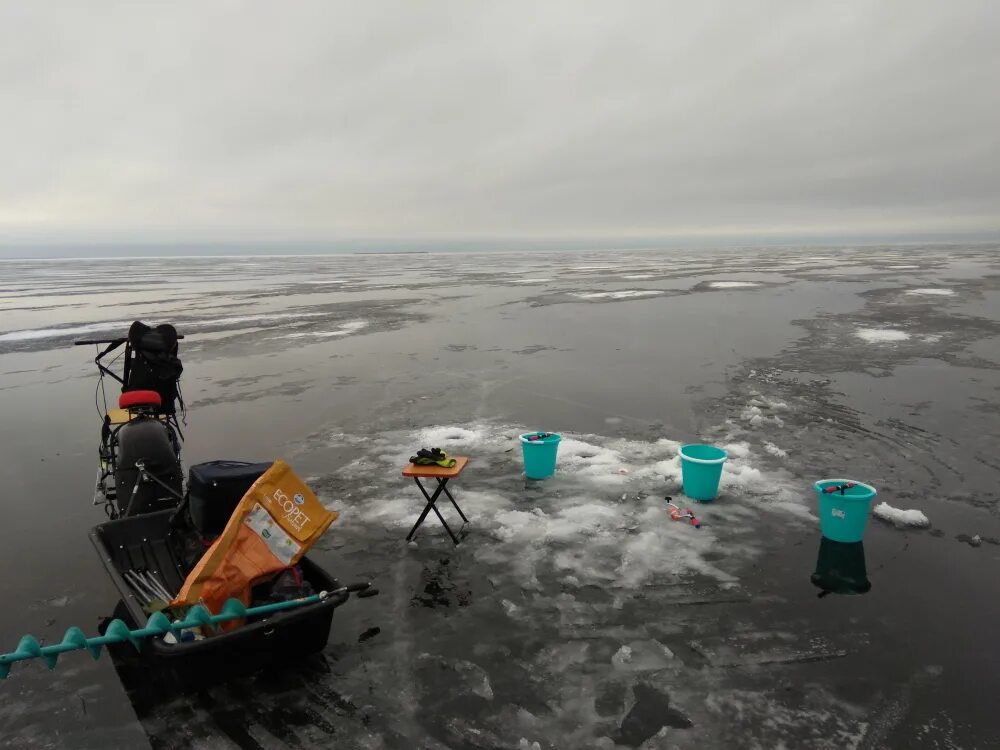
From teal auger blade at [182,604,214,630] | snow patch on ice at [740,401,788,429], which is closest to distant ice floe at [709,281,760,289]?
snow patch on ice at [740,401,788,429]

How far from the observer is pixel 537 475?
284 inches

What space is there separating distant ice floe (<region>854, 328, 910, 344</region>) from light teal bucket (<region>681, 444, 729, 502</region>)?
12.1 metres

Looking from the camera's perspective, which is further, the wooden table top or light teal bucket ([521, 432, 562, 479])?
light teal bucket ([521, 432, 562, 479])

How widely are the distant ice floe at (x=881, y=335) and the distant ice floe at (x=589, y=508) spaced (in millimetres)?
10751

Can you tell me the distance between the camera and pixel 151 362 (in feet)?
21.6

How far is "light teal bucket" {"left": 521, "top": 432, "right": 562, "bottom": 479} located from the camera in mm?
7020

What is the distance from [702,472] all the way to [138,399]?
6208 millimetres

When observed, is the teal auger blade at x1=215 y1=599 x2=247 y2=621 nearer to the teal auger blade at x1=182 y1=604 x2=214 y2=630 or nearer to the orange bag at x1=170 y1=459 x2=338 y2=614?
the teal auger blade at x1=182 y1=604 x2=214 y2=630

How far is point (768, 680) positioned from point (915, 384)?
10.0 m

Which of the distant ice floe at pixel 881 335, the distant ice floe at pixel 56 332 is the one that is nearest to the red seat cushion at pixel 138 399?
the distant ice floe at pixel 56 332

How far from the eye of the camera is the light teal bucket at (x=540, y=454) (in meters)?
7.02

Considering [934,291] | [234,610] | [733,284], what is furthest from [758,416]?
[733,284]

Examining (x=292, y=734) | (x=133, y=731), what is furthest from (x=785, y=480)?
(x=133, y=731)

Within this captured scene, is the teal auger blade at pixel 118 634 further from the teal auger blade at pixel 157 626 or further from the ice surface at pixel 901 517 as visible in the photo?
the ice surface at pixel 901 517
